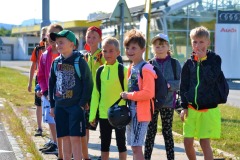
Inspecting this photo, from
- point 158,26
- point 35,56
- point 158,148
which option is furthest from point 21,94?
point 158,26

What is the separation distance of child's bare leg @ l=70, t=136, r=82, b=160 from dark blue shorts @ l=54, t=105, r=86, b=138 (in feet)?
0.26

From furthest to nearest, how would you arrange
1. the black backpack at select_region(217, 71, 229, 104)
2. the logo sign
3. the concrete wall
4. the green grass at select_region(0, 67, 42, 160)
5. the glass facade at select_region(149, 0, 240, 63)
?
the concrete wall
the glass facade at select_region(149, 0, 240, 63)
the logo sign
the green grass at select_region(0, 67, 42, 160)
the black backpack at select_region(217, 71, 229, 104)

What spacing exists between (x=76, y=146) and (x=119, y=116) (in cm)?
92

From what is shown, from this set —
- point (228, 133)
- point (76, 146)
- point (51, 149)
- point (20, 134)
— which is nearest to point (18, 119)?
point (20, 134)

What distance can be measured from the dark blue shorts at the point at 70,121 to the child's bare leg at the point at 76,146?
8 cm

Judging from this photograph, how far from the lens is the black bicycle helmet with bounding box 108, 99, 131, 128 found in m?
6.64

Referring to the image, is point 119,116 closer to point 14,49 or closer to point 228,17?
point 228,17

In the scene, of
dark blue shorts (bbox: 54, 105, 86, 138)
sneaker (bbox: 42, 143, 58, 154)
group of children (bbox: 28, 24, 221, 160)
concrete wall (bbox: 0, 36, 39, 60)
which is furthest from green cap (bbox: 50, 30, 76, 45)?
concrete wall (bbox: 0, 36, 39, 60)

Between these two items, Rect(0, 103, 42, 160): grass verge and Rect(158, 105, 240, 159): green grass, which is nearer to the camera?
Rect(0, 103, 42, 160): grass verge

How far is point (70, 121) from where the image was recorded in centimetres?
717

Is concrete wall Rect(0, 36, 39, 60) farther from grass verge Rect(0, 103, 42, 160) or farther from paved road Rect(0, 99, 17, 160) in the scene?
paved road Rect(0, 99, 17, 160)

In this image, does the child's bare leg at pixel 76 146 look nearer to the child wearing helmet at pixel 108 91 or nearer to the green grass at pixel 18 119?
the child wearing helmet at pixel 108 91

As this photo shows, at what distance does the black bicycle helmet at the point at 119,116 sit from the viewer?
6.64m

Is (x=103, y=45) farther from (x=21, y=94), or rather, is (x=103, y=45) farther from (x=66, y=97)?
(x=21, y=94)
